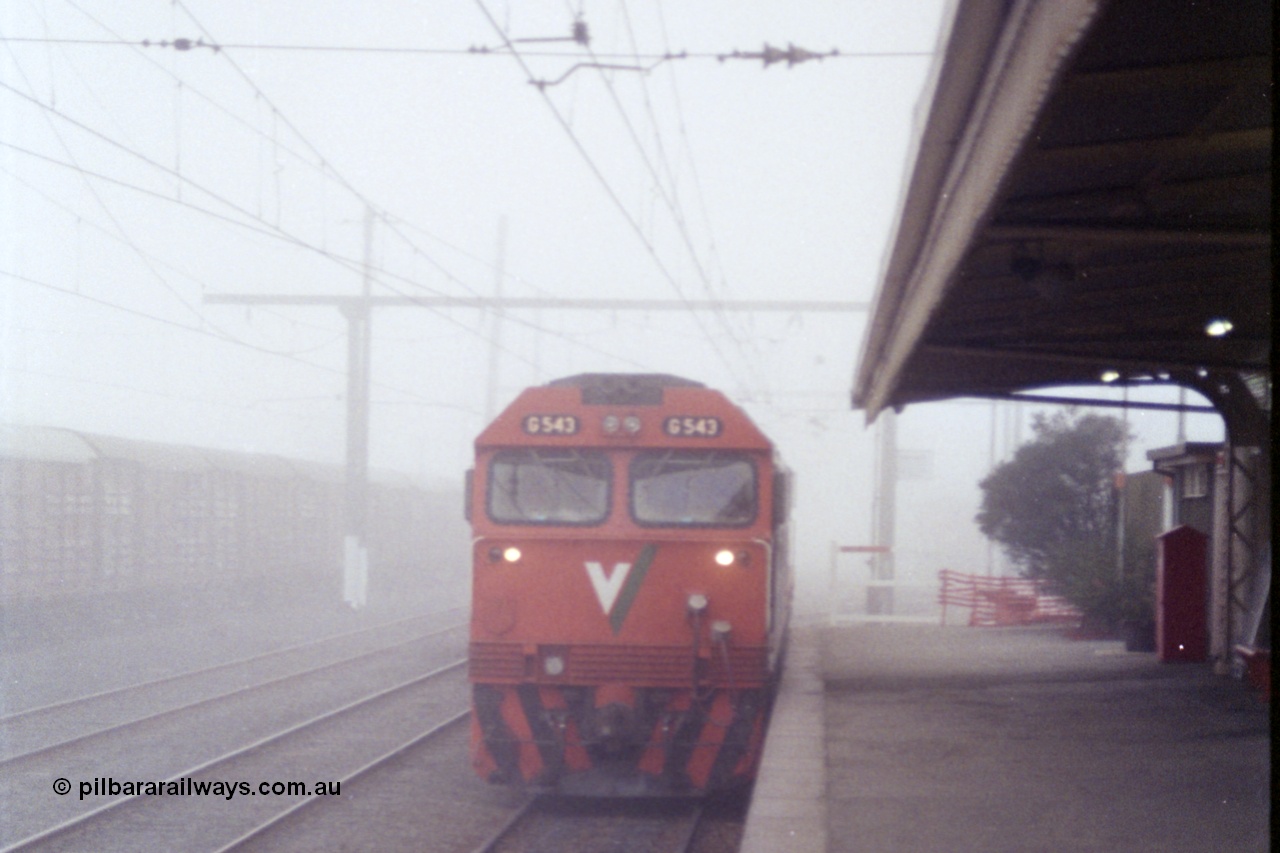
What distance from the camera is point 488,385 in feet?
96.4

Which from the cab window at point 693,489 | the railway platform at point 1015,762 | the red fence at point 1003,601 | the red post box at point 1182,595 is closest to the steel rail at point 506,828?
the railway platform at point 1015,762

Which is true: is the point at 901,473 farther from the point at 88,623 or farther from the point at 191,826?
the point at 191,826

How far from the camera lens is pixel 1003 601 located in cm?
2430

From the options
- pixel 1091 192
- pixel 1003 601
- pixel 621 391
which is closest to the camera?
pixel 1091 192

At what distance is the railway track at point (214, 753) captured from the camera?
844 centimetres

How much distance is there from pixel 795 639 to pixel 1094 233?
13.3 m

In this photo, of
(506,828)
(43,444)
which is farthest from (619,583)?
(43,444)

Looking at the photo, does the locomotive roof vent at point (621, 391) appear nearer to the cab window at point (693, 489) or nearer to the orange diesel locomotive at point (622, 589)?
the orange diesel locomotive at point (622, 589)

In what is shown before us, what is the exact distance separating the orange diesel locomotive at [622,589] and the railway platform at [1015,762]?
2.65 ft

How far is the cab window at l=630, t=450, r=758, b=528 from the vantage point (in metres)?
9.07

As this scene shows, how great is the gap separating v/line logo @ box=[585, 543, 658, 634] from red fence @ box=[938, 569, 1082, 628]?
15361 mm

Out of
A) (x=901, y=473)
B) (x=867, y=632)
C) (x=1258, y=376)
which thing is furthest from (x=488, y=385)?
(x=1258, y=376)
